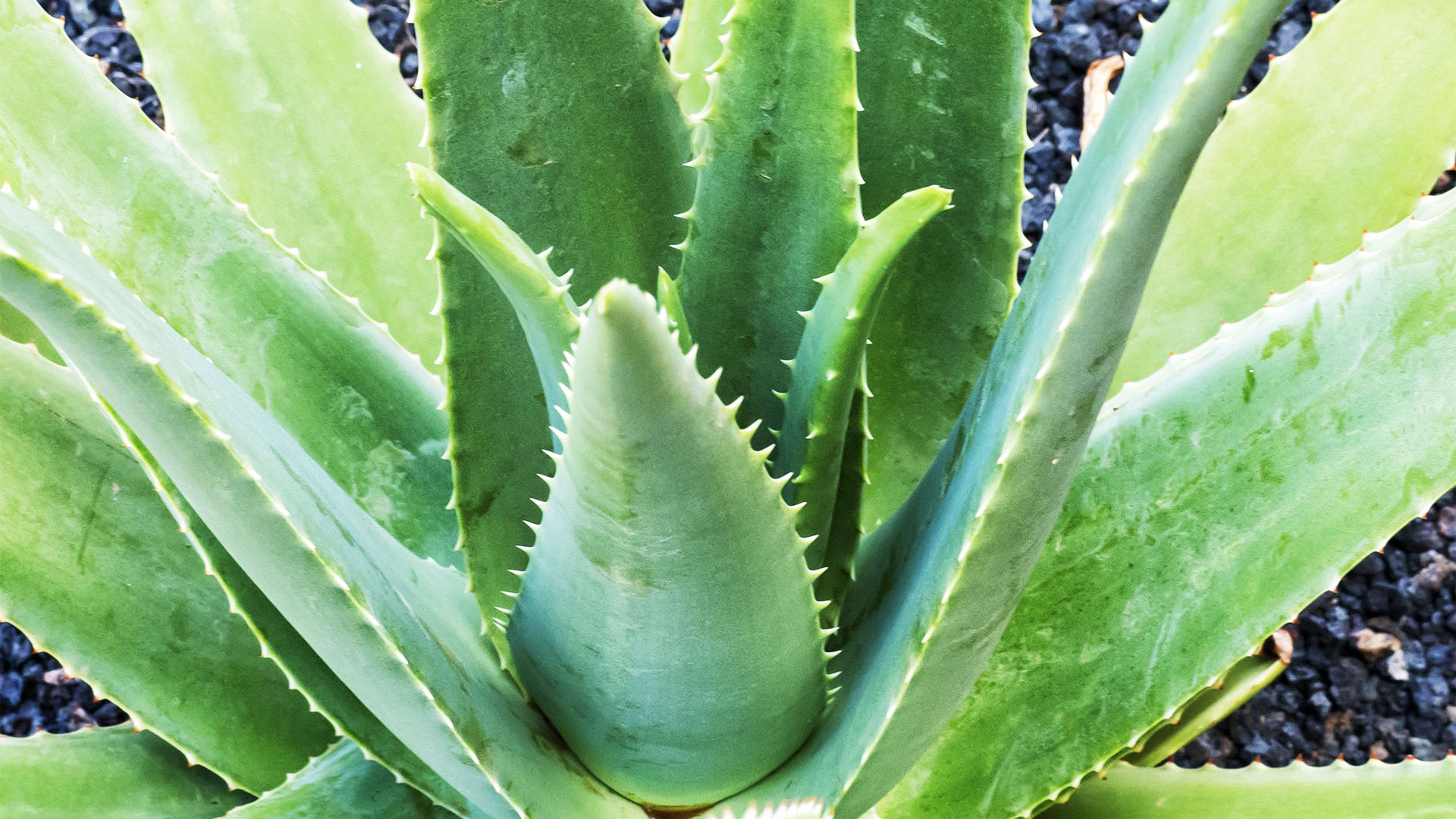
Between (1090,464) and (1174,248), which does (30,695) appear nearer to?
(1090,464)

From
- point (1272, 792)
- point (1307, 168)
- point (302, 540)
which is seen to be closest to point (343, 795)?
point (302, 540)

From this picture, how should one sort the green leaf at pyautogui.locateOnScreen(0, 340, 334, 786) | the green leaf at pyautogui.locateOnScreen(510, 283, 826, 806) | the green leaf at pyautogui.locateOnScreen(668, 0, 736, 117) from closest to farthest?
the green leaf at pyautogui.locateOnScreen(510, 283, 826, 806) → the green leaf at pyautogui.locateOnScreen(0, 340, 334, 786) → the green leaf at pyautogui.locateOnScreen(668, 0, 736, 117)

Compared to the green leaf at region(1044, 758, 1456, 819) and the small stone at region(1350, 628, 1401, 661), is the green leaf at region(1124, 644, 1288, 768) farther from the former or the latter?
the small stone at region(1350, 628, 1401, 661)

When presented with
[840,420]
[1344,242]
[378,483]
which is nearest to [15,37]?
[378,483]

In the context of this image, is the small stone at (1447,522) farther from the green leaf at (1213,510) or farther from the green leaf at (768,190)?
the green leaf at (768,190)

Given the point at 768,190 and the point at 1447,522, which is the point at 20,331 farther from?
the point at 1447,522

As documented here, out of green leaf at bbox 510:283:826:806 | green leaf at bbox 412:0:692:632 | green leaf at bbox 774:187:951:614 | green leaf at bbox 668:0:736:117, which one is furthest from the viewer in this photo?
green leaf at bbox 668:0:736:117

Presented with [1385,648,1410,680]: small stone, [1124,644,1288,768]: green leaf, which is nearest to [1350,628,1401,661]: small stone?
[1385,648,1410,680]: small stone

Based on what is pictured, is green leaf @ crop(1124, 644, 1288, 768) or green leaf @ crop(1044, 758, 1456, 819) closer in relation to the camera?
green leaf @ crop(1044, 758, 1456, 819)

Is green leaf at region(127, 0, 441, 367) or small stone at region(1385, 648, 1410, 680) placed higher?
green leaf at region(127, 0, 441, 367)
